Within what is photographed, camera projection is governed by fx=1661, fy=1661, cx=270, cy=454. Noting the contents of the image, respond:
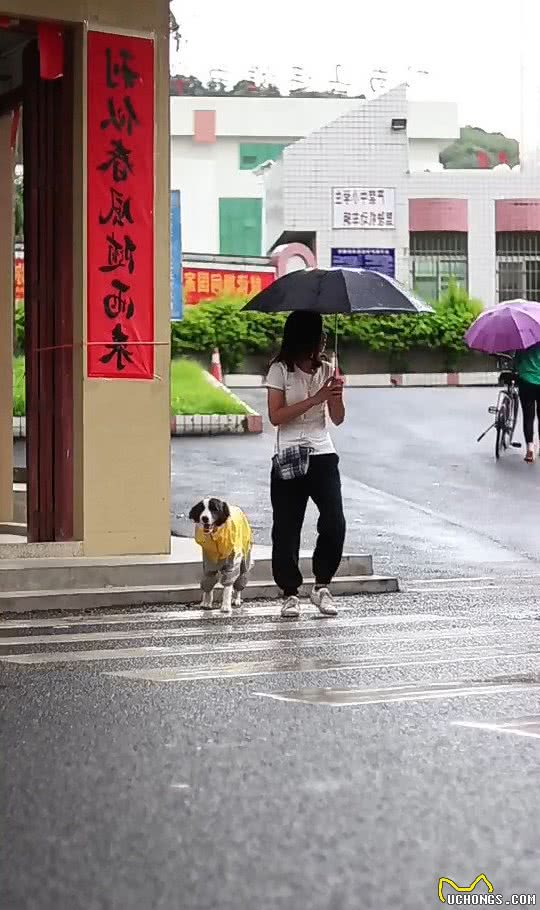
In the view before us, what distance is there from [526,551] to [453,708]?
867cm

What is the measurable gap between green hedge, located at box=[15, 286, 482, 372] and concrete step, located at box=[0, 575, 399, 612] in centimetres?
2489

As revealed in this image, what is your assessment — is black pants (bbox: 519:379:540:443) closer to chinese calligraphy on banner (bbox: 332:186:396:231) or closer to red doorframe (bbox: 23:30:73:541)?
red doorframe (bbox: 23:30:73:541)

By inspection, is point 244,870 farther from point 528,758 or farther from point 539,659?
point 539,659

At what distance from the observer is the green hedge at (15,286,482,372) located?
38000mm

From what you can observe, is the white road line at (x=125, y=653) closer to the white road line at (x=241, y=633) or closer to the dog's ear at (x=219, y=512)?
the white road line at (x=241, y=633)

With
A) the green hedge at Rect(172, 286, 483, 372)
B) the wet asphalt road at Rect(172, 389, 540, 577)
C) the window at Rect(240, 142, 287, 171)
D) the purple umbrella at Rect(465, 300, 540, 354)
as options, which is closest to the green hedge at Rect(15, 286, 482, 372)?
Answer: the green hedge at Rect(172, 286, 483, 372)

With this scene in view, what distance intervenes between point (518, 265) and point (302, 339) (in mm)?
38413

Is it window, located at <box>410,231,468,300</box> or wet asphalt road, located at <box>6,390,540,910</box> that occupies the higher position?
window, located at <box>410,231,468,300</box>

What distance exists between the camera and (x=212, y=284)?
136ft

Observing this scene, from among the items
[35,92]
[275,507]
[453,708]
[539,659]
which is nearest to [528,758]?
[453,708]

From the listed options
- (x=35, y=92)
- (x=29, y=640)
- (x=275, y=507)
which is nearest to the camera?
(x=29, y=640)

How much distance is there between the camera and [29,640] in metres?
9.25

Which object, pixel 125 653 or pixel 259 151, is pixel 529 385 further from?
pixel 259 151

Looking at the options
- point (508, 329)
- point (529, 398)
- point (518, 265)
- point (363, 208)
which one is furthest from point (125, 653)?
point (518, 265)
